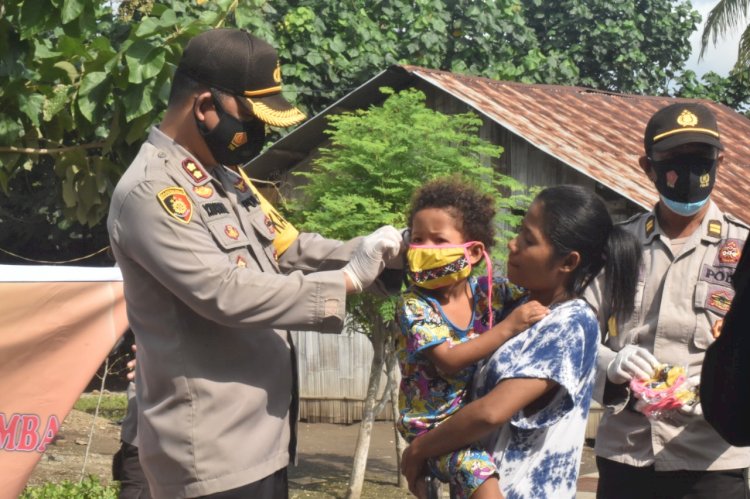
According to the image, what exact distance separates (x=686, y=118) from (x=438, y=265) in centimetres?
102

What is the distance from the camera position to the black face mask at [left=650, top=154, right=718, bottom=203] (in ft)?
11.0

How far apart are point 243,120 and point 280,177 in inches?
430

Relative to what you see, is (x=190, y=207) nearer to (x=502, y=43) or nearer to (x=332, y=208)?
(x=332, y=208)

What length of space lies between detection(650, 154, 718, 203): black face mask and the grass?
1243 cm

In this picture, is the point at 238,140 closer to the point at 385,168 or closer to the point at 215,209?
the point at 215,209

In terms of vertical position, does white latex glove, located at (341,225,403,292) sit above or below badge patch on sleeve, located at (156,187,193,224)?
below

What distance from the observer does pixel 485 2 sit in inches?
711

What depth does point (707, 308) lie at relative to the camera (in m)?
3.35

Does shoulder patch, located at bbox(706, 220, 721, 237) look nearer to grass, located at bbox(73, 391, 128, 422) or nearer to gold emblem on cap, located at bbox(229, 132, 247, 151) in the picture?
gold emblem on cap, located at bbox(229, 132, 247, 151)

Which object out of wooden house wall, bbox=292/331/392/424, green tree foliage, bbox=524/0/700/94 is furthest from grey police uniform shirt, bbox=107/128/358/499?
green tree foliage, bbox=524/0/700/94

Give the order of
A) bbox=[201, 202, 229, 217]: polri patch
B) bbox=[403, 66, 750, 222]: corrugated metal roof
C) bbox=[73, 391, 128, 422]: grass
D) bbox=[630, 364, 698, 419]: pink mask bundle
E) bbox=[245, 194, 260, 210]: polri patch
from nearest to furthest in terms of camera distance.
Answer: bbox=[201, 202, 229, 217]: polri patch < bbox=[630, 364, 698, 419]: pink mask bundle < bbox=[245, 194, 260, 210]: polri patch < bbox=[403, 66, 750, 222]: corrugated metal roof < bbox=[73, 391, 128, 422]: grass

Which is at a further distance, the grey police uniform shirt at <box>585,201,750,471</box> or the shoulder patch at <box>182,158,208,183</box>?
the grey police uniform shirt at <box>585,201,750,471</box>

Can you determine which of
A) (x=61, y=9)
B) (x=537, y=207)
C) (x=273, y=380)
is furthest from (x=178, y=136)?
(x=61, y=9)

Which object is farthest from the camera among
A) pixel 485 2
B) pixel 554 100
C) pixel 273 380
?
pixel 485 2
